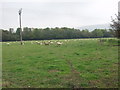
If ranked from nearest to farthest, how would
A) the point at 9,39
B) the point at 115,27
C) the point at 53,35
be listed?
1. the point at 115,27
2. the point at 9,39
3. the point at 53,35

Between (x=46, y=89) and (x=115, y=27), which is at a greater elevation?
(x=115, y=27)

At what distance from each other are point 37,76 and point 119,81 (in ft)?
11.6

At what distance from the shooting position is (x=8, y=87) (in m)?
7.48

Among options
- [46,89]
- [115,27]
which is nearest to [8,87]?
[46,89]

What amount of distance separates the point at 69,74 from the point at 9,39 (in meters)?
68.3

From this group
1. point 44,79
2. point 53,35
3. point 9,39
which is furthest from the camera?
point 53,35

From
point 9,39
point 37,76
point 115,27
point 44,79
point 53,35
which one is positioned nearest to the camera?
point 44,79

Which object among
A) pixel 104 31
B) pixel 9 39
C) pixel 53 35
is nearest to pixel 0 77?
pixel 9 39

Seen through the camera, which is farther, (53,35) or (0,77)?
(53,35)

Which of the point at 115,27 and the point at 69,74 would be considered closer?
the point at 69,74

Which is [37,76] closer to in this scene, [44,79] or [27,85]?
[44,79]

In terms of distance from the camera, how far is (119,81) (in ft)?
25.9

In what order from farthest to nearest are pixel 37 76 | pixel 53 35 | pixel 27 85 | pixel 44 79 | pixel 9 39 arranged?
pixel 53 35 < pixel 9 39 < pixel 37 76 < pixel 44 79 < pixel 27 85

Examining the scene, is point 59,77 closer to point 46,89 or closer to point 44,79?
point 44,79
